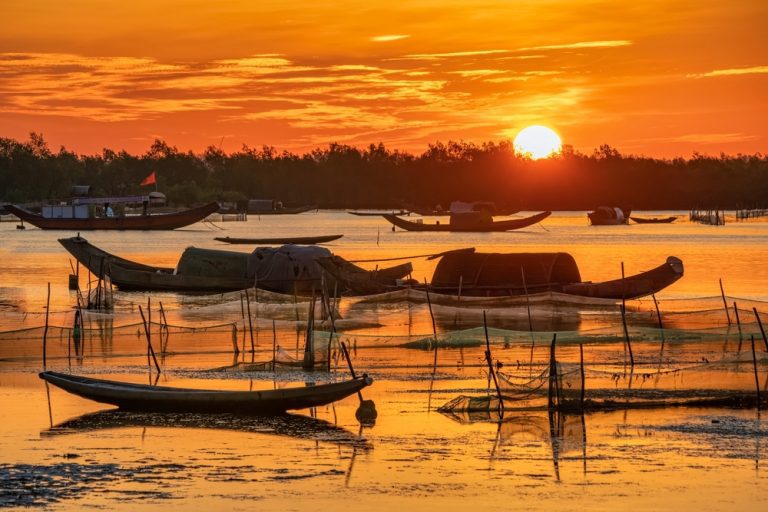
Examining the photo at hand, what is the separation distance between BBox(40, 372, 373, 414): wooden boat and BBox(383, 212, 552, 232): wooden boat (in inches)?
3018

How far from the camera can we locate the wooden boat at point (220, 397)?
1396cm

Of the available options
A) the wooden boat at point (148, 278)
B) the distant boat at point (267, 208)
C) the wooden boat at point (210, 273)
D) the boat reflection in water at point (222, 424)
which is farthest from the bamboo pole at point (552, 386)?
the distant boat at point (267, 208)

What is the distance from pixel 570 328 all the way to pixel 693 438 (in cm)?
1126

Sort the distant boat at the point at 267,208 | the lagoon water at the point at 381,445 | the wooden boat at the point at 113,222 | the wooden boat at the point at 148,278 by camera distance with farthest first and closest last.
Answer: the distant boat at the point at 267,208, the wooden boat at the point at 113,222, the wooden boat at the point at 148,278, the lagoon water at the point at 381,445

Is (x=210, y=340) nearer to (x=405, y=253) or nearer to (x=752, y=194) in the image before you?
(x=405, y=253)

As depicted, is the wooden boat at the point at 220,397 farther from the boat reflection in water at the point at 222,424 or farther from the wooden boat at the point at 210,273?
Answer: the wooden boat at the point at 210,273

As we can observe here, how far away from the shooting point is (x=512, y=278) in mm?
28281

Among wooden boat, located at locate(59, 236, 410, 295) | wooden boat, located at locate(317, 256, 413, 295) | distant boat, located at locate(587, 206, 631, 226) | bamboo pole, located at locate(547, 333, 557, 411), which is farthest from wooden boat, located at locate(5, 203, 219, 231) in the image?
bamboo pole, located at locate(547, 333, 557, 411)

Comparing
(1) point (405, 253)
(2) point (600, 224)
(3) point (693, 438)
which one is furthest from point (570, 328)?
(2) point (600, 224)

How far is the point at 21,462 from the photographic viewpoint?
1225 centimetres

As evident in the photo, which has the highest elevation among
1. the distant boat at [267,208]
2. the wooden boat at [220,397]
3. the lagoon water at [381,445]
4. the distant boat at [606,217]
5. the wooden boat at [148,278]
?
the distant boat at [267,208]

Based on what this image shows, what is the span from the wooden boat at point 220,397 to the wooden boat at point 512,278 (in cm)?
1333

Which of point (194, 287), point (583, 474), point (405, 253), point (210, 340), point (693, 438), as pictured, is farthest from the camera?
point (405, 253)

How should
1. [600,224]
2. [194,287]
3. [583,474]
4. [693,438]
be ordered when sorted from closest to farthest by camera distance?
1. [583,474]
2. [693,438]
3. [194,287]
4. [600,224]
